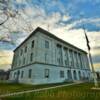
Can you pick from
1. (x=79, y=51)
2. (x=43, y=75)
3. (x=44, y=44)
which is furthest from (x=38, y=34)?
(x=79, y=51)

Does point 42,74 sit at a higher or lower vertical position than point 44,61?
lower

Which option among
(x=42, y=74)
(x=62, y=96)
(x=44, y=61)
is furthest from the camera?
(x=44, y=61)

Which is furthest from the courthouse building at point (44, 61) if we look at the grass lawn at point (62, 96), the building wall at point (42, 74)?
the grass lawn at point (62, 96)

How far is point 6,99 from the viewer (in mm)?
10977

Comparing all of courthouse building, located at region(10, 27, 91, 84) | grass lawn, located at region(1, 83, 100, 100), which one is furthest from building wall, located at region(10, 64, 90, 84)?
grass lawn, located at region(1, 83, 100, 100)

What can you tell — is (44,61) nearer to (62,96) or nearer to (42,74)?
(42,74)

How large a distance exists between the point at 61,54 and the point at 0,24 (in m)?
28.3

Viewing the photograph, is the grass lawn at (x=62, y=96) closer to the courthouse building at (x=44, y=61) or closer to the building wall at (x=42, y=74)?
the building wall at (x=42, y=74)

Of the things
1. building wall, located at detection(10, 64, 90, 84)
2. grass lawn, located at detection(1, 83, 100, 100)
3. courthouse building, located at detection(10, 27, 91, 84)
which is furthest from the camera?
courthouse building, located at detection(10, 27, 91, 84)

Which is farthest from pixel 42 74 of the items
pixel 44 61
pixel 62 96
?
pixel 62 96

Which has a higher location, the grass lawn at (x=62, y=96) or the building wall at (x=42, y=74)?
the building wall at (x=42, y=74)

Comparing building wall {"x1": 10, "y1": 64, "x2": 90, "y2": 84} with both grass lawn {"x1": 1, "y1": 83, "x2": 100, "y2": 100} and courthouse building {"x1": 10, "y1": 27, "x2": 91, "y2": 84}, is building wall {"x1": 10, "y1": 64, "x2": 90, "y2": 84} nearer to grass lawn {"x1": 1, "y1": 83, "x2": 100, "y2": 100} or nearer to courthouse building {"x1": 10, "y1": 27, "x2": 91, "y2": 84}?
courthouse building {"x1": 10, "y1": 27, "x2": 91, "y2": 84}

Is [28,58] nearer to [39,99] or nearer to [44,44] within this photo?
[44,44]

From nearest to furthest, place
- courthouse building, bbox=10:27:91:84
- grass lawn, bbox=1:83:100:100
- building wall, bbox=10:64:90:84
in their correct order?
1. grass lawn, bbox=1:83:100:100
2. building wall, bbox=10:64:90:84
3. courthouse building, bbox=10:27:91:84
